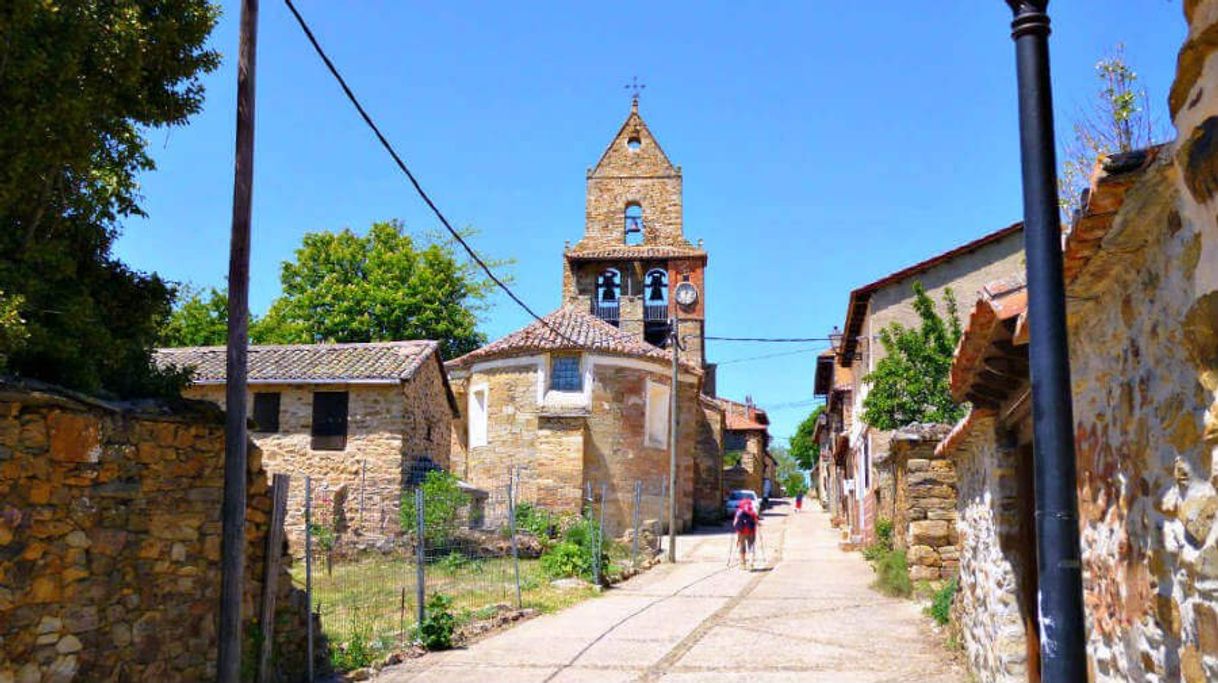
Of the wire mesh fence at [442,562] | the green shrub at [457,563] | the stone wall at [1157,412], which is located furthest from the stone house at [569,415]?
the stone wall at [1157,412]

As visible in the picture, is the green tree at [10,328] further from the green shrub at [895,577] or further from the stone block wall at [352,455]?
the stone block wall at [352,455]

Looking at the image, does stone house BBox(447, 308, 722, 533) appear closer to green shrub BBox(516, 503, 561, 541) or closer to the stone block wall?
green shrub BBox(516, 503, 561, 541)

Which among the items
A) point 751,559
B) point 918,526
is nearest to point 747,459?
point 751,559

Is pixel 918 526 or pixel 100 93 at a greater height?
pixel 100 93

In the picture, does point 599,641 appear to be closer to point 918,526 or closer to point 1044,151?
point 918,526

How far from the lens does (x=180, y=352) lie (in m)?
28.1

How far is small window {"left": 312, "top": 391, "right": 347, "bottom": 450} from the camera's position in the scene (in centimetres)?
2459

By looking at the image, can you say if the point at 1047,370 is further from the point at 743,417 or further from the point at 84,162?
the point at 743,417

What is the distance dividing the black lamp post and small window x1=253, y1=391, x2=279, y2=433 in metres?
24.0

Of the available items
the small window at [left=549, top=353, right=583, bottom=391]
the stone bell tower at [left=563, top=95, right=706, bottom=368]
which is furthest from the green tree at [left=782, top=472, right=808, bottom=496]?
the small window at [left=549, top=353, right=583, bottom=391]

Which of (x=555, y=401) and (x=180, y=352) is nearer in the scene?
(x=180, y=352)

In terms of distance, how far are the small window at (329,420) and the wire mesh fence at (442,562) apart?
1.12m

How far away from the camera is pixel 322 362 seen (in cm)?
2564

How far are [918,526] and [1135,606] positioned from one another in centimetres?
1093
